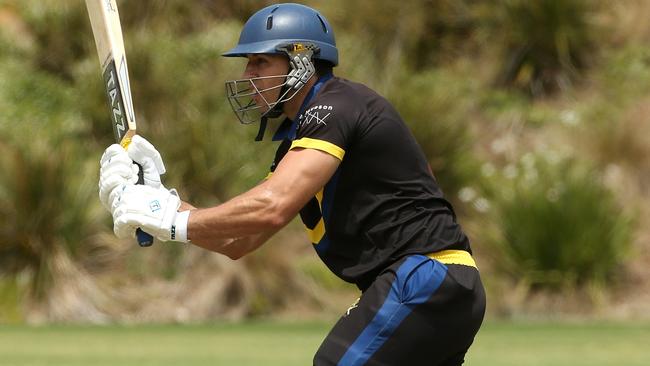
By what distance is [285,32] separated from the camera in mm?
4734

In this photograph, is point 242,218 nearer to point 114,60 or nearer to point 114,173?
point 114,173

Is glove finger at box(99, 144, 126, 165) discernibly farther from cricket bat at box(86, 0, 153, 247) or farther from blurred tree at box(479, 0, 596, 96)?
blurred tree at box(479, 0, 596, 96)

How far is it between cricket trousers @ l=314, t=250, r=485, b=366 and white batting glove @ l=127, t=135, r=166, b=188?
0.81 meters

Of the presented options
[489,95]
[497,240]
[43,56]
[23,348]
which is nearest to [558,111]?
[489,95]

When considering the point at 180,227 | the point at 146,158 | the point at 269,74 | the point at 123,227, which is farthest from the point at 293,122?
the point at 123,227

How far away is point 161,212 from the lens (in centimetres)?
427

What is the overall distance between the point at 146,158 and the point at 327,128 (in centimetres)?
67

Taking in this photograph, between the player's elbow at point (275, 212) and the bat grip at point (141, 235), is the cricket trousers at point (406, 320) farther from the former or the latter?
the bat grip at point (141, 235)

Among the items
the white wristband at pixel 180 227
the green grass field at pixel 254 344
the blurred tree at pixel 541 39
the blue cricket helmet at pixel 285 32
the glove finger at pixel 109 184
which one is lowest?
the green grass field at pixel 254 344

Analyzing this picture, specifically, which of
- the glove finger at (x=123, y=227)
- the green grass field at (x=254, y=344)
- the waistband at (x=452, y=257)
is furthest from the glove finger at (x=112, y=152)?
the green grass field at (x=254, y=344)

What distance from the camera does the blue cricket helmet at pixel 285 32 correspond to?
4727 mm

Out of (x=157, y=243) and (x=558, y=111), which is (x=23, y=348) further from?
(x=558, y=111)

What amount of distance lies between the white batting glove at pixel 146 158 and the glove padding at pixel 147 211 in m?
0.27

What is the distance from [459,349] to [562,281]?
9459 mm
